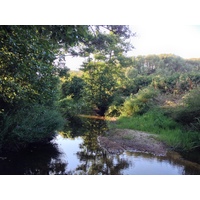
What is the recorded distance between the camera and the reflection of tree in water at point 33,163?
4.55m

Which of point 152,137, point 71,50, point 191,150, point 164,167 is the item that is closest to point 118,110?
point 71,50

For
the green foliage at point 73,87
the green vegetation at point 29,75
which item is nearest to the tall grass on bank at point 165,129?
the green vegetation at point 29,75

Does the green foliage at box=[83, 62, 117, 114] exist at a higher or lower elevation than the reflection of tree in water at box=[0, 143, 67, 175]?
higher

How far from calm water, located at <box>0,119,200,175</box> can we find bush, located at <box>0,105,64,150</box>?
0.91 ft

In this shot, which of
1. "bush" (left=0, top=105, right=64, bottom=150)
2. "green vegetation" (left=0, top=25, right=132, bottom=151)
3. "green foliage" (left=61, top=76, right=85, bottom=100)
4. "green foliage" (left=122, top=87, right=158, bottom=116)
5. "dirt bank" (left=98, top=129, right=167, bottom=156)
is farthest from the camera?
"green foliage" (left=61, top=76, right=85, bottom=100)

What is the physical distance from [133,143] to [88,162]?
77.9 inches

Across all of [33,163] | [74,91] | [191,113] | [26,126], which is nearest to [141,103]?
[191,113]

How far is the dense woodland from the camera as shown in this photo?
136 inches

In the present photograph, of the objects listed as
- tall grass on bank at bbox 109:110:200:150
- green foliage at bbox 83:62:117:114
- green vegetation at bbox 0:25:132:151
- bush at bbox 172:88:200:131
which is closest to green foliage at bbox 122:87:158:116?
tall grass on bank at bbox 109:110:200:150

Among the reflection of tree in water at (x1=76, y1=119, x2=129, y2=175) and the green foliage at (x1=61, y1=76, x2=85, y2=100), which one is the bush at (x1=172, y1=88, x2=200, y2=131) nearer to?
the reflection of tree in water at (x1=76, y1=119, x2=129, y2=175)

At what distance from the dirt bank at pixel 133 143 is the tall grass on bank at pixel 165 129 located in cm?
40

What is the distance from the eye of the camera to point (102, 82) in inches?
611

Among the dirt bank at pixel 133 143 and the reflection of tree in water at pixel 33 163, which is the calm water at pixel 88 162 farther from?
the dirt bank at pixel 133 143

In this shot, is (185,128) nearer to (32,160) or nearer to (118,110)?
(32,160)
